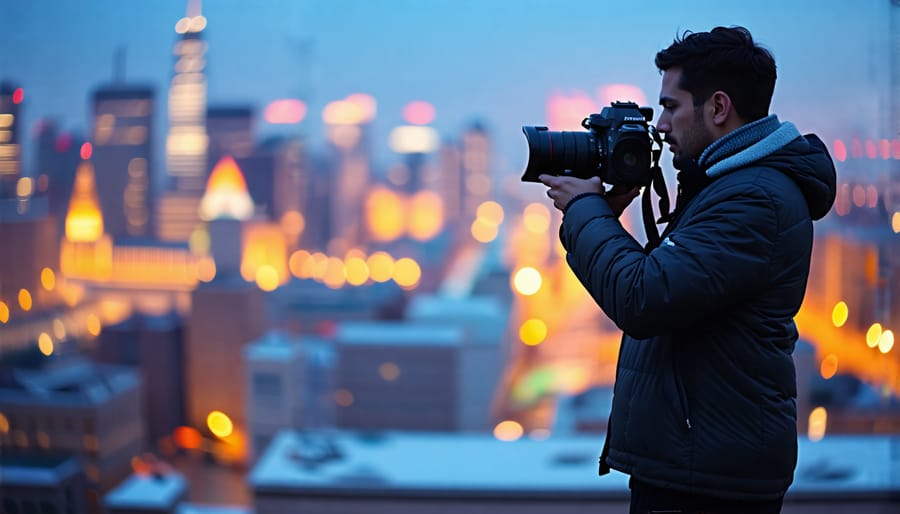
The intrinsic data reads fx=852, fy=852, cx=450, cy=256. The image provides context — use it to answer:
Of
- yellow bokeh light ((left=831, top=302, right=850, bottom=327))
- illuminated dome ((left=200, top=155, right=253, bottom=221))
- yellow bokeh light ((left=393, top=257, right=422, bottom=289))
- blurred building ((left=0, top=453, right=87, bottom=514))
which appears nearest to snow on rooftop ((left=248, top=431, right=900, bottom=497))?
blurred building ((left=0, top=453, right=87, bottom=514))

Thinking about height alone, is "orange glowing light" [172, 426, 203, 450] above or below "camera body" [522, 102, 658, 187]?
below

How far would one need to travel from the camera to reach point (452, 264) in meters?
19.1

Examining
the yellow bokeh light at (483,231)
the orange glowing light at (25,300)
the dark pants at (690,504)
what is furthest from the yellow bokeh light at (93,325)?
the yellow bokeh light at (483,231)

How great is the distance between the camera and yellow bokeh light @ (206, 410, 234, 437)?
10703mm

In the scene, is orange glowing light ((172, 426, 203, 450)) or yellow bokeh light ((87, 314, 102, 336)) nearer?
yellow bokeh light ((87, 314, 102, 336))

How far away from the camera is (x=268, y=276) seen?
16391 millimetres

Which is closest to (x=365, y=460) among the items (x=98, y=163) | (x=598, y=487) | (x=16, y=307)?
(x=598, y=487)

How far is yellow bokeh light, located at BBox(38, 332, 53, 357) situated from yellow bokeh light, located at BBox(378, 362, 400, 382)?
545 centimetres

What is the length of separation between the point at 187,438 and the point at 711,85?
1085 cm

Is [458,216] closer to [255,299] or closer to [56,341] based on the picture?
[255,299]

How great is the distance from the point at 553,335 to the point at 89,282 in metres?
6.99

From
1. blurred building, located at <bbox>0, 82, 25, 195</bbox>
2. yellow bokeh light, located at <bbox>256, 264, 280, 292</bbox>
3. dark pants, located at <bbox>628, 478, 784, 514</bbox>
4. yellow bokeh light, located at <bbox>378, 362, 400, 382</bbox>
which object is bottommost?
yellow bokeh light, located at <bbox>378, 362, 400, 382</bbox>

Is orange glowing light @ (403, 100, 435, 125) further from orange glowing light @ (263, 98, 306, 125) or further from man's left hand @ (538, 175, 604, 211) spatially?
man's left hand @ (538, 175, 604, 211)

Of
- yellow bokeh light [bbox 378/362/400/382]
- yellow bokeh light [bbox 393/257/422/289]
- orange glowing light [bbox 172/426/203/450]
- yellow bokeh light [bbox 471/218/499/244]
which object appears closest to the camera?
yellow bokeh light [bbox 378/362/400/382]
